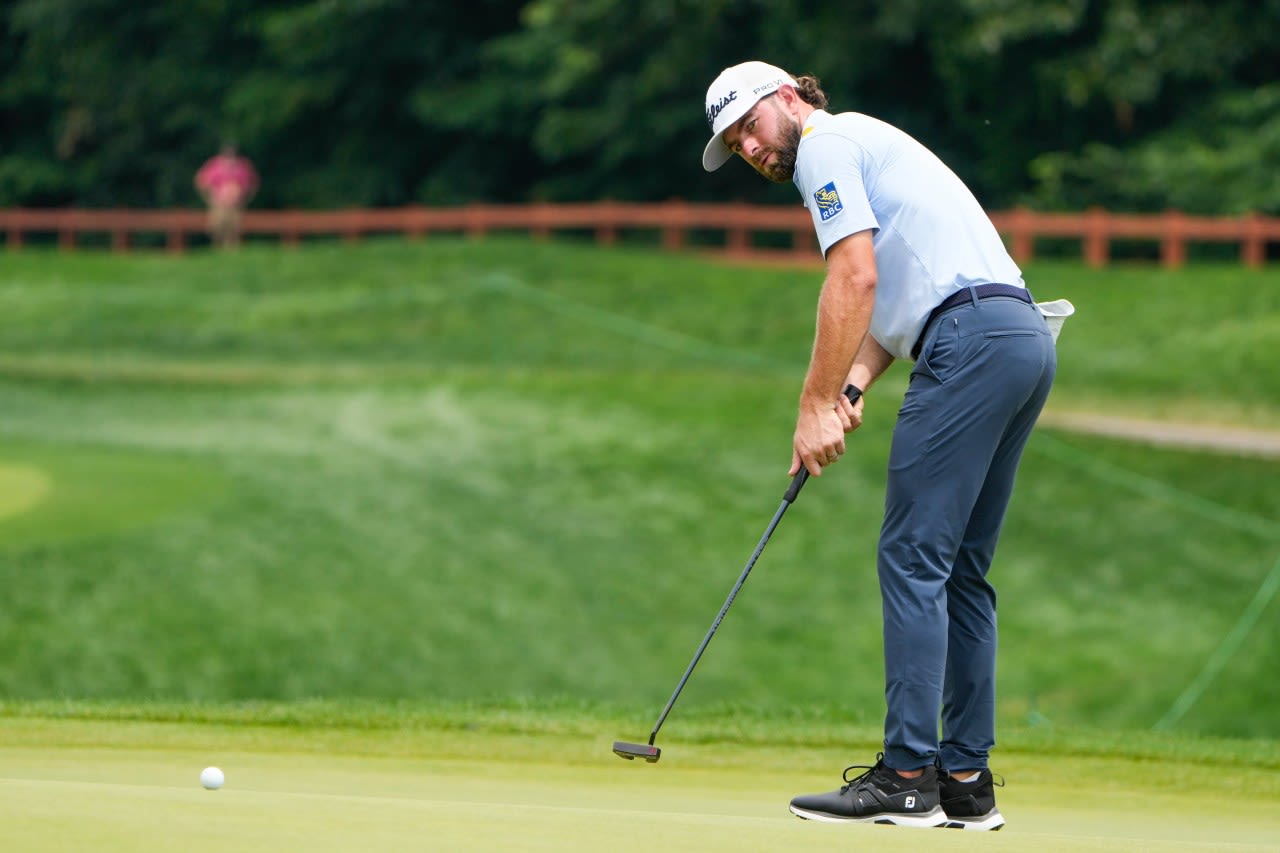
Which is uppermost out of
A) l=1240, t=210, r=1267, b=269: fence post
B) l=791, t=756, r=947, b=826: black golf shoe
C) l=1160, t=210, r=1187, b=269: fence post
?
l=1160, t=210, r=1187, b=269: fence post

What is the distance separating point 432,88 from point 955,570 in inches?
1277

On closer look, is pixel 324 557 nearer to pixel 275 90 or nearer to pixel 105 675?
pixel 105 675

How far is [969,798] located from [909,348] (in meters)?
1.07

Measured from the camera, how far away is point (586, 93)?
34438mm

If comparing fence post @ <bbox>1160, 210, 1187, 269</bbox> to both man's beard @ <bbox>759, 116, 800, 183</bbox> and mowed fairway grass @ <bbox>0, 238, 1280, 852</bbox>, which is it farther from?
man's beard @ <bbox>759, 116, 800, 183</bbox>

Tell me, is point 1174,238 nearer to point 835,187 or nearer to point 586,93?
point 586,93

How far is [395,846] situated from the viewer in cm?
361

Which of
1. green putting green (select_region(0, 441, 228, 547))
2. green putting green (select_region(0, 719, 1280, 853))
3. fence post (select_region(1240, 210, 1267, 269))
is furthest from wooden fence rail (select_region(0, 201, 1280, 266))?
green putting green (select_region(0, 719, 1280, 853))

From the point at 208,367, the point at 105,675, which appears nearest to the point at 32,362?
the point at 208,367

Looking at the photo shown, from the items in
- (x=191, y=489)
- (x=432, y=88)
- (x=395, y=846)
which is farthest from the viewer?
(x=432, y=88)

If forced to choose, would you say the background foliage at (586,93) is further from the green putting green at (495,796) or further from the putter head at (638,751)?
the putter head at (638,751)

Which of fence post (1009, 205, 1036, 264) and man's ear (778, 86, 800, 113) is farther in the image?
fence post (1009, 205, 1036, 264)

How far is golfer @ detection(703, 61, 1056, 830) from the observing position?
4660 millimetres

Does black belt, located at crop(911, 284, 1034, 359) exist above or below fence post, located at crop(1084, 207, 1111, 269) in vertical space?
below
